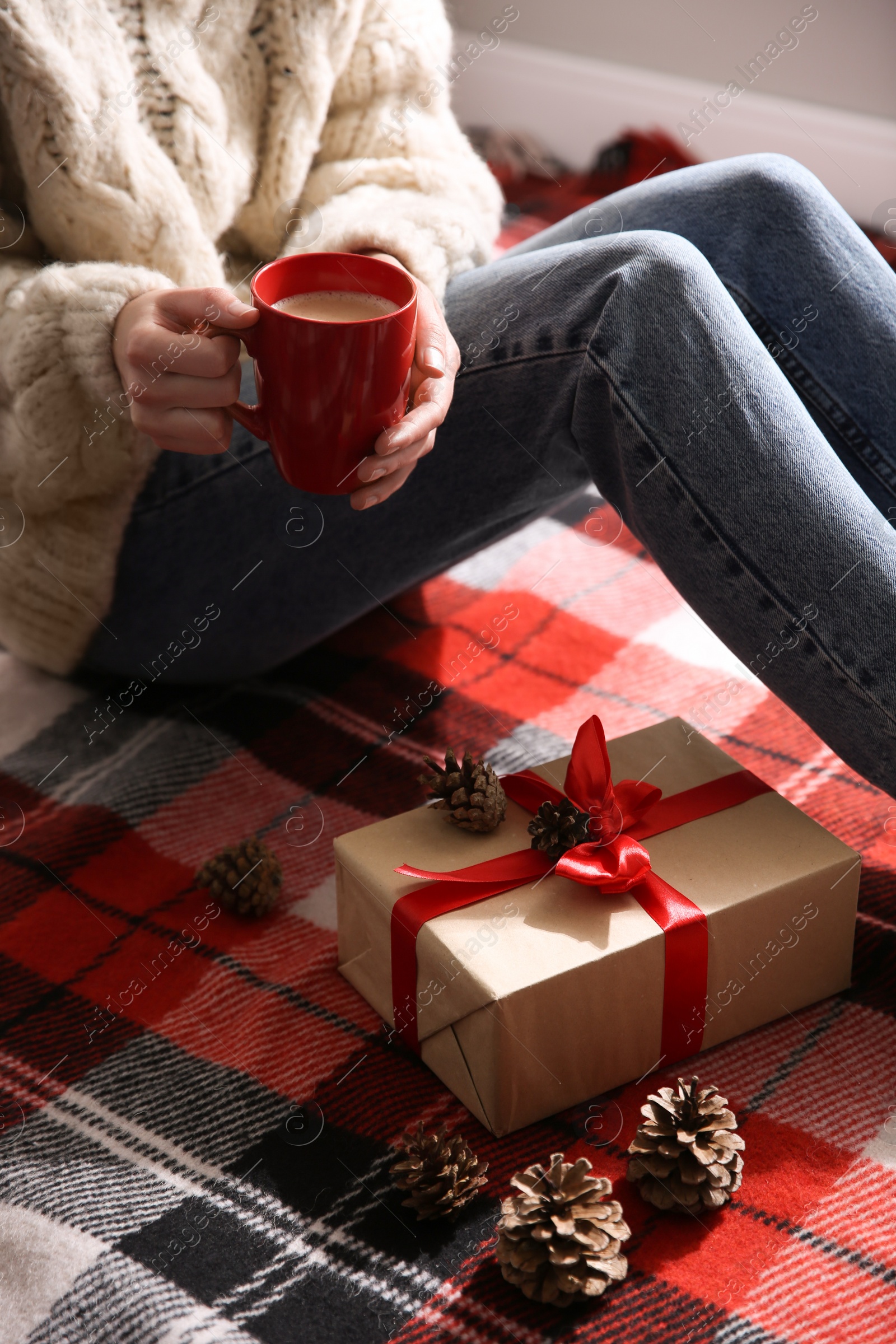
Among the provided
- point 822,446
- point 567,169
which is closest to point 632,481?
point 822,446

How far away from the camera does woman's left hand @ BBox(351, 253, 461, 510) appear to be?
636 mm

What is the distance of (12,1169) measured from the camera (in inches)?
25.1

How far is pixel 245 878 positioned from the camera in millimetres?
809

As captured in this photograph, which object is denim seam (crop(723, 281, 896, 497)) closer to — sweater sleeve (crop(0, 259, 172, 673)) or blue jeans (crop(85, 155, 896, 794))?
blue jeans (crop(85, 155, 896, 794))

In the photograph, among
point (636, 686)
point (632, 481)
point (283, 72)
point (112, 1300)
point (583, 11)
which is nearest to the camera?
point (112, 1300)

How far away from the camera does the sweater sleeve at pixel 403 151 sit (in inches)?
34.1

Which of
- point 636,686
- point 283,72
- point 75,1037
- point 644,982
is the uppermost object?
point 283,72

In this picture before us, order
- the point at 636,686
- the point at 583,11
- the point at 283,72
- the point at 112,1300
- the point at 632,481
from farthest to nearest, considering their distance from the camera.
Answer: the point at 583,11
the point at 636,686
the point at 283,72
the point at 632,481
the point at 112,1300

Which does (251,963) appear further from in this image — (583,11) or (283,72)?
(583,11)

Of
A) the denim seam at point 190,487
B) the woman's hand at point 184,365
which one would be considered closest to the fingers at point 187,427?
the woman's hand at point 184,365

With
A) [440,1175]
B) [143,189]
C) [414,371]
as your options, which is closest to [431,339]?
[414,371]

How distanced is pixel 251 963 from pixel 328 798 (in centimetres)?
18

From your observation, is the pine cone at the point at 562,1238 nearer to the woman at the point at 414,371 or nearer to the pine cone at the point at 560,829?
the pine cone at the point at 560,829

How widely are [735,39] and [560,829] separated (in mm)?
1804
